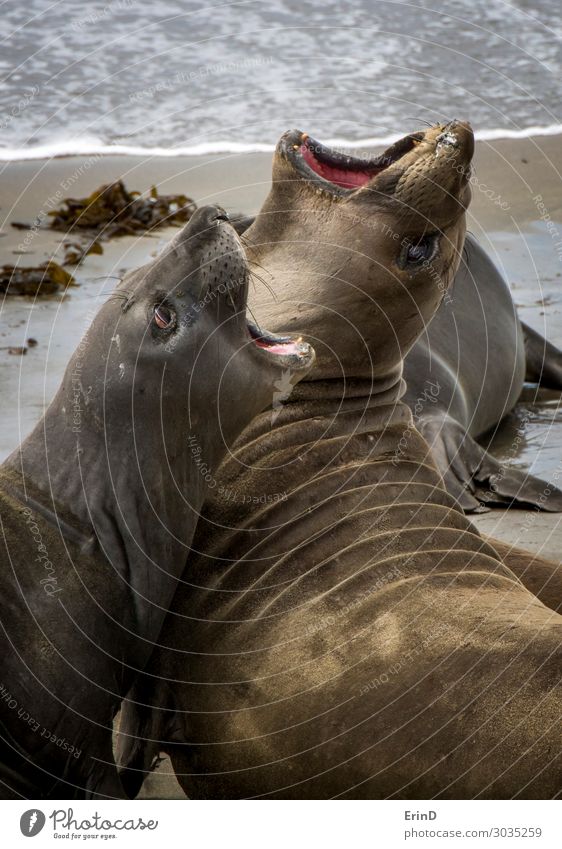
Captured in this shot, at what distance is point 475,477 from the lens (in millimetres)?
5910

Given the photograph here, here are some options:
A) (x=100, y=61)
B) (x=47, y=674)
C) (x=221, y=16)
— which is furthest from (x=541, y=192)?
(x=47, y=674)

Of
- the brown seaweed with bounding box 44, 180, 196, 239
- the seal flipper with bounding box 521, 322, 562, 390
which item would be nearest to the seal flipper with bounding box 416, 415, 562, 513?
the seal flipper with bounding box 521, 322, 562, 390

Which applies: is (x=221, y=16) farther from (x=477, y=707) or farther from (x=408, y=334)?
(x=477, y=707)

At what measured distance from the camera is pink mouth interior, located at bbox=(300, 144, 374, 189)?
4660mm

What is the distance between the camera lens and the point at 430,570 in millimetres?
3812

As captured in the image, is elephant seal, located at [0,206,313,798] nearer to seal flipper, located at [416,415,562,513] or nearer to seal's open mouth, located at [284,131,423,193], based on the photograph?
seal's open mouth, located at [284,131,423,193]

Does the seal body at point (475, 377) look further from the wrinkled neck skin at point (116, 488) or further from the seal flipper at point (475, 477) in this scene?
the wrinkled neck skin at point (116, 488)

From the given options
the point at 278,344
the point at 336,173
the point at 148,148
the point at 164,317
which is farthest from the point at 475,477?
the point at 148,148

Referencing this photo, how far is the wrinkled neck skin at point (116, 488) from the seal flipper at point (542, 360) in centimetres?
388

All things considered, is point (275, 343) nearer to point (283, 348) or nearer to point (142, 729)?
point (283, 348)

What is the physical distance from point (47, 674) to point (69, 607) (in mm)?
161

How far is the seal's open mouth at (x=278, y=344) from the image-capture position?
3814 mm

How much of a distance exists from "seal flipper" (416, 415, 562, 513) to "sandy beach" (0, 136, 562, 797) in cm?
8

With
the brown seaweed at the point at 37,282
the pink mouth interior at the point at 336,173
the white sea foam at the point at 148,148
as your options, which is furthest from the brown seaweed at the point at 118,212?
the pink mouth interior at the point at 336,173
